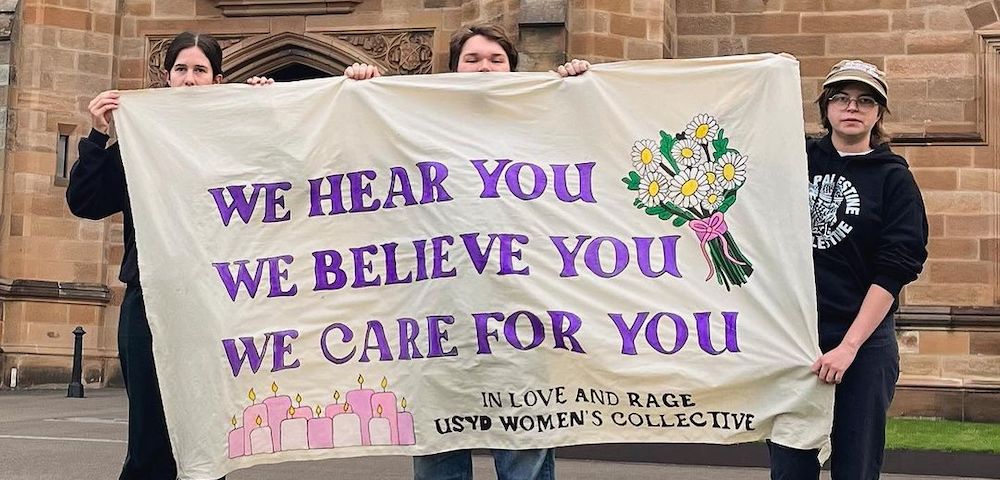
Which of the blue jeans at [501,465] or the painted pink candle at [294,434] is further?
the painted pink candle at [294,434]

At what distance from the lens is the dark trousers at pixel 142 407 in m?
4.11

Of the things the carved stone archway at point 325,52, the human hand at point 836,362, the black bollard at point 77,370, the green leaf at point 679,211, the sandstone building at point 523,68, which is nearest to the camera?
the human hand at point 836,362

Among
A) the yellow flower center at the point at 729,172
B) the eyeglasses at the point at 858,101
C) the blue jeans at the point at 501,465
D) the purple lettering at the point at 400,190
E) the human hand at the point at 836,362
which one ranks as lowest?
the blue jeans at the point at 501,465

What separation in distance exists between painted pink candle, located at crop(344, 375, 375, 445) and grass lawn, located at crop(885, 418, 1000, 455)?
5380 mm

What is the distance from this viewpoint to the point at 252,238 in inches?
171

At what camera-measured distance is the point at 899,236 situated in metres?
3.88

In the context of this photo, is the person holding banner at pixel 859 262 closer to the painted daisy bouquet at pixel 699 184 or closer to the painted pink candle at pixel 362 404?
the painted daisy bouquet at pixel 699 184

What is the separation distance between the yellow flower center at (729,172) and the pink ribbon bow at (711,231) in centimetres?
12

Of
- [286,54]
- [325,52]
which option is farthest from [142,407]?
[286,54]

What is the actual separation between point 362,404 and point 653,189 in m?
1.17

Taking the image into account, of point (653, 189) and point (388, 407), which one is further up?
point (653, 189)

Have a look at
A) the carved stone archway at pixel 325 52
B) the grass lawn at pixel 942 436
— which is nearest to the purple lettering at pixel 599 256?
the grass lawn at pixel 942 436

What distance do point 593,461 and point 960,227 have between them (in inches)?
212

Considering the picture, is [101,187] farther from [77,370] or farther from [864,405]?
[77,370]
